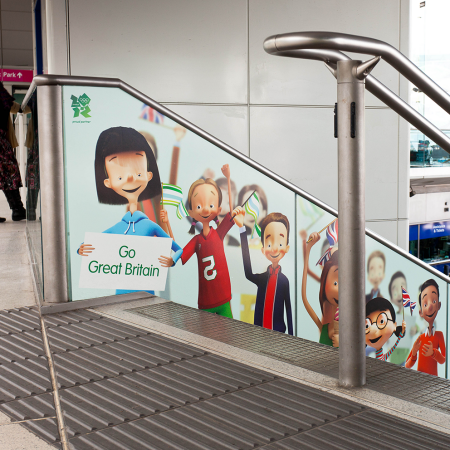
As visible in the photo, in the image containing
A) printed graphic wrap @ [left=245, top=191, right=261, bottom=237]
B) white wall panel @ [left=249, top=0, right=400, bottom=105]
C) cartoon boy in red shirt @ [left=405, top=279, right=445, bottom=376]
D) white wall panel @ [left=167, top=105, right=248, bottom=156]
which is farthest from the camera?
white wall panel @ [left=249, top=0, right=400, bottom=105]

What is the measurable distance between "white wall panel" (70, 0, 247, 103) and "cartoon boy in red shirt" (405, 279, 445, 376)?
226 centimetres

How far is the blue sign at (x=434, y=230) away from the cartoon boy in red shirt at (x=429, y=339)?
30.7ft

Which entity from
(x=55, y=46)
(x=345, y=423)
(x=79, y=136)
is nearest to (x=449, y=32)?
(x=55, y=46)

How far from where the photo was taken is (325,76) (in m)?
4.98

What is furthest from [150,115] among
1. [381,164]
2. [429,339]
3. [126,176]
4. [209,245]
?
[381,164]

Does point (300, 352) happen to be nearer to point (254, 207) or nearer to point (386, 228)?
point (254, 207)

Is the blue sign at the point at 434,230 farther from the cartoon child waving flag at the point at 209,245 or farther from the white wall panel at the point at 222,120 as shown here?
the cartoon child waving flag at the point at 209,245

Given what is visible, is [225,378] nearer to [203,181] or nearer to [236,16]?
Result: [203,181]

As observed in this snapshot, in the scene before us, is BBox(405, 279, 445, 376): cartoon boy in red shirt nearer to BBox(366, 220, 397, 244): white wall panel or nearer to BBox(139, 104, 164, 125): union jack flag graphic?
BBox(366, 220, 397, 244): white wall panel

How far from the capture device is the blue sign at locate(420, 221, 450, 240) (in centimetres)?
1313

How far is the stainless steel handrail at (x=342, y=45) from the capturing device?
1.38 metres

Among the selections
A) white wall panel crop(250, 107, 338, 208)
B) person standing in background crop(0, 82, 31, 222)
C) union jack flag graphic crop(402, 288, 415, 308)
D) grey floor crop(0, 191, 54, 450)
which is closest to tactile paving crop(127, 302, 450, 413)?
grey floor crop(0, 191, 54, 450)

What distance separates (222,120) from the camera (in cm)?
469

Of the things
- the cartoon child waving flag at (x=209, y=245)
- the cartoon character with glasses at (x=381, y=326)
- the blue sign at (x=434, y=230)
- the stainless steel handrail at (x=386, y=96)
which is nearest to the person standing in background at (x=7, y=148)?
the cartoon child waving flag at (x=209, y=245)
